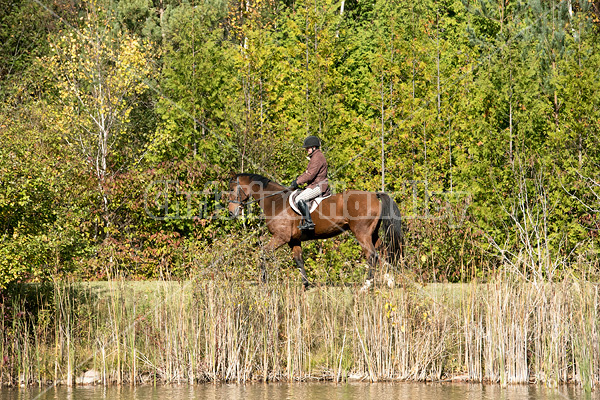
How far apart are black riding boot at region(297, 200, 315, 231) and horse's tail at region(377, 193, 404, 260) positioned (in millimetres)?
1205

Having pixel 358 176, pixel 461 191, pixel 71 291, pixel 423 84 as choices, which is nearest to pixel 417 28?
pixel 423 84

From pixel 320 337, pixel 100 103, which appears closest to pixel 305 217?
pixel 320 337

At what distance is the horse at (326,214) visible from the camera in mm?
14297

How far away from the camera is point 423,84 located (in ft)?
71.6

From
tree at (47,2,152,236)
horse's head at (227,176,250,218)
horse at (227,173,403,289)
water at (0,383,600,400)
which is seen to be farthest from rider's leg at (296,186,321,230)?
tree at (47,2,152,236)

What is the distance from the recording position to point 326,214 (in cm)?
1457

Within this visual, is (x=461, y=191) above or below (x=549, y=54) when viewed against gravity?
below

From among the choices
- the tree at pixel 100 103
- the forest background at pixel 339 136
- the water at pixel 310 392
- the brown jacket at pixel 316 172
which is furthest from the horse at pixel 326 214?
the tree at pixel 100 103

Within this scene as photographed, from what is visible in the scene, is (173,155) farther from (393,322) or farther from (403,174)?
(393,322)

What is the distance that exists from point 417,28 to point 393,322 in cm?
1437

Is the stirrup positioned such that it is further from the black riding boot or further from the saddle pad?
the saddle pad

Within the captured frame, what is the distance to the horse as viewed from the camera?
1430 centimetres

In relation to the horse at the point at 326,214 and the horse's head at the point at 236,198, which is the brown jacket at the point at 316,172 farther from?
the horse's head at the point at 236,198

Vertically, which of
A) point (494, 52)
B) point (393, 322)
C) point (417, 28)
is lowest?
point (393, 322)
